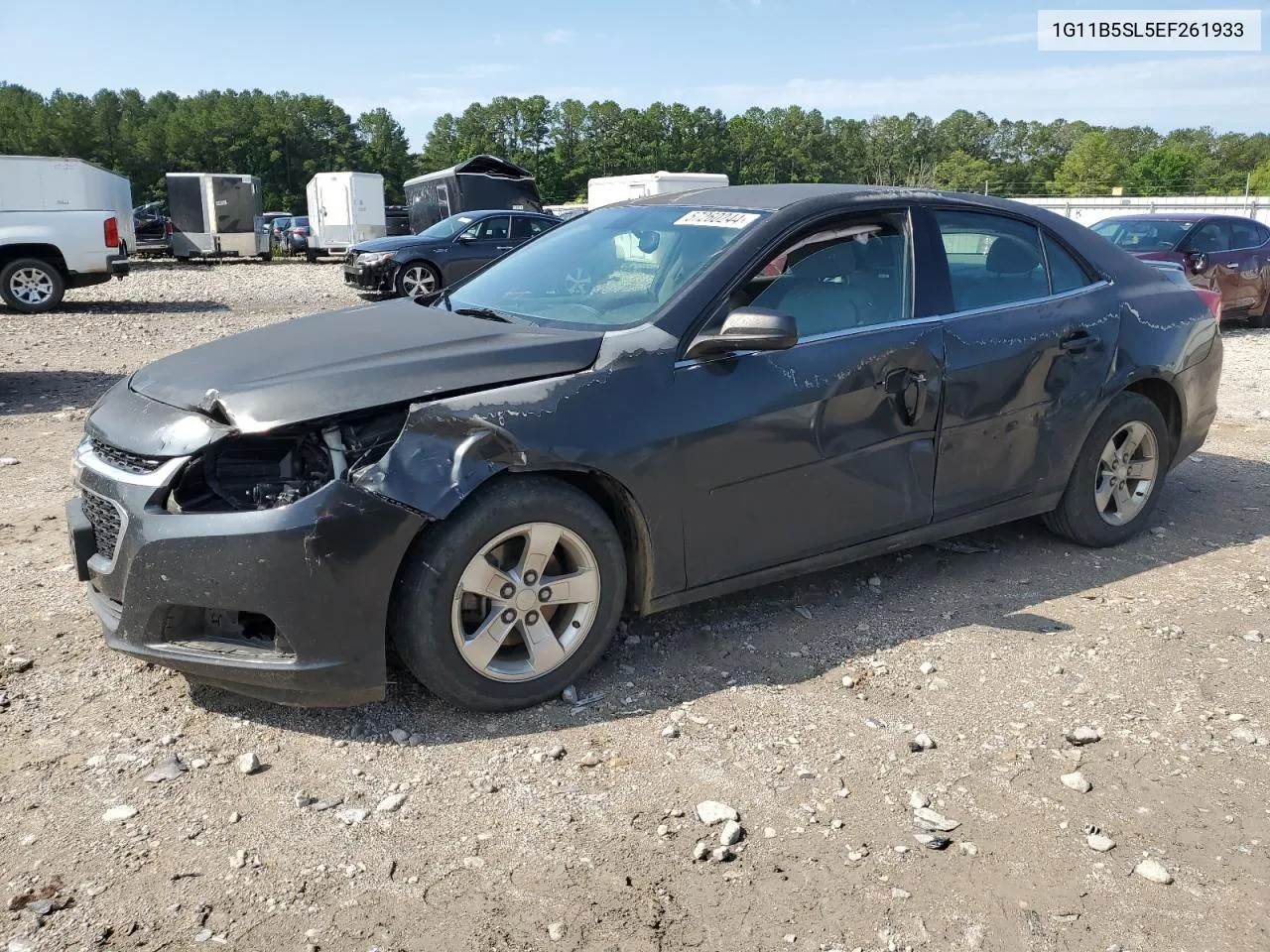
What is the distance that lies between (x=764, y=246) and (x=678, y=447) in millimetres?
878

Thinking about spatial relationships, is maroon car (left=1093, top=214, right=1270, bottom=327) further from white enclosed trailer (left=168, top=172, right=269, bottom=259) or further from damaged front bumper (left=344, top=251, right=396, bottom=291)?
white enclosed trailer (left=168, top=172, right=269, bottom=259)

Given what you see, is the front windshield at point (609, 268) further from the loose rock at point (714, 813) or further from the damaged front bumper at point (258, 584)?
the loose rock at point (714, 813)

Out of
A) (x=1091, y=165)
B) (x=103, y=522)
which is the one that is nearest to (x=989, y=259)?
(x=103, y=522)

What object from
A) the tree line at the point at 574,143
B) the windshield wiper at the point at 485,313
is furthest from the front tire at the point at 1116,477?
the tree line at the point at 574,143

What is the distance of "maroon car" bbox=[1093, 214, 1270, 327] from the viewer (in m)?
13.1

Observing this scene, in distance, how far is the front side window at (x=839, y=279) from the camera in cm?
395

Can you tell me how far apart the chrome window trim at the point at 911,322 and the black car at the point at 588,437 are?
17 millimetres

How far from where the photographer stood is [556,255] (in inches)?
178

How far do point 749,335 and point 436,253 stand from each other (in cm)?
1444

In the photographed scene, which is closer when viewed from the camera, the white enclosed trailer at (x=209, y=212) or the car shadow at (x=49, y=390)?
the car shadow at (x=49, y=390)

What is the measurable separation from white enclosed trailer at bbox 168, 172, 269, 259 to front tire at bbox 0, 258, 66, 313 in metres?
15.4

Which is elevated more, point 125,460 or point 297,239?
point 297,239

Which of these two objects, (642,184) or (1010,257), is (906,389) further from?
(642,184)

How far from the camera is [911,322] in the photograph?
165 inches
